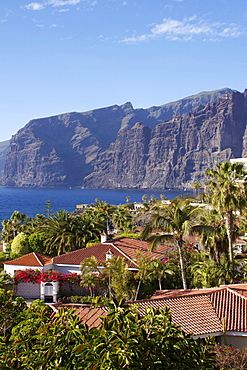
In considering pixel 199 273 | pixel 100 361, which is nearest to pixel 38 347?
pixel 100 361

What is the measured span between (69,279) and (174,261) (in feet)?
24.8

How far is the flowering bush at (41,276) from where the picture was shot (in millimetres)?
24703

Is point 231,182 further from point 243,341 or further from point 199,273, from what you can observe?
point 243,341

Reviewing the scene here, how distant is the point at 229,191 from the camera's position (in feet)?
77.1

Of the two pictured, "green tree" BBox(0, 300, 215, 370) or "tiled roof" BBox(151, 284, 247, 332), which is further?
"tiled roof" BBox(151, 284, 247, 332)

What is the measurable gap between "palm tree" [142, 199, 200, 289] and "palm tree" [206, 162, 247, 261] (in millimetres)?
2725

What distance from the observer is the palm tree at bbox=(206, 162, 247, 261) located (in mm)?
23500

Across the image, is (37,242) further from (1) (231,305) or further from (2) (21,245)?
(1) (231,305)

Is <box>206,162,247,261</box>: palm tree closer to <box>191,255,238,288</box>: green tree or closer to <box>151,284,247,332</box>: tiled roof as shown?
<box>191,255,238,288</box>: green tree

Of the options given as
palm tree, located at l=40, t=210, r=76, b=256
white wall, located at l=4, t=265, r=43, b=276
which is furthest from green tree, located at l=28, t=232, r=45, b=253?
white wall, located at l=4, t=265, r=43, b=276

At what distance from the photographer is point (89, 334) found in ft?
18.2

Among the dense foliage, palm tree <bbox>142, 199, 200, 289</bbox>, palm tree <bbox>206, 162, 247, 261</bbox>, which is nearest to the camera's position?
the dense foliage

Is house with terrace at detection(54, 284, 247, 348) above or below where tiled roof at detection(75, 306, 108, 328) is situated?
below

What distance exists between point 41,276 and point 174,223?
988 centimetres
